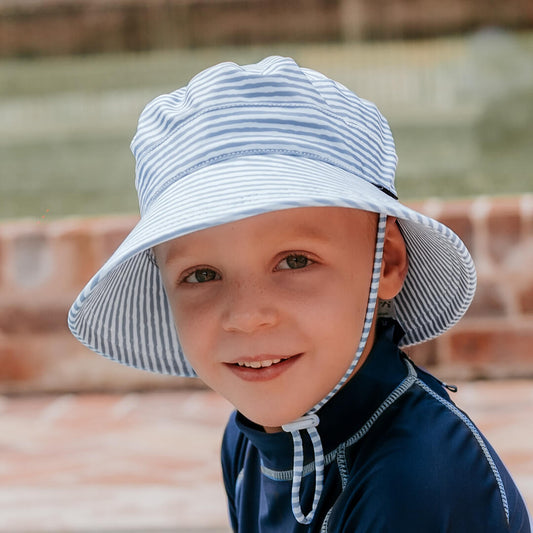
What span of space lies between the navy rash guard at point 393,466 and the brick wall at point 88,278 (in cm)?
195

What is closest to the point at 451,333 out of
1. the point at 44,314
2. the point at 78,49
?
the point at 44,314

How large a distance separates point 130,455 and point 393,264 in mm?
1673

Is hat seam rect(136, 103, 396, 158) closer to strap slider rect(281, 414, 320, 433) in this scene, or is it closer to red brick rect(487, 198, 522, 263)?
strap slider rect(281, 414, 320, 433)

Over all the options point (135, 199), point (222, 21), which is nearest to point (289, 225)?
point (135, 199)

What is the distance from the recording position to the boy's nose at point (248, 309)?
1081 millimetres

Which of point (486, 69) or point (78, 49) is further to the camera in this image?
point (78, 49)

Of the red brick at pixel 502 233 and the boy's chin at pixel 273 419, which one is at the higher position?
the boy's chin at pixel 273 419

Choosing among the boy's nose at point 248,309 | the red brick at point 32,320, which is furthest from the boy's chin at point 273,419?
the red brick at point 32,320

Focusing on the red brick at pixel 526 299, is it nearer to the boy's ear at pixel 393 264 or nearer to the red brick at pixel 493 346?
the red brick at pixel 493 346

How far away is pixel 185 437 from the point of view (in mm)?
2834

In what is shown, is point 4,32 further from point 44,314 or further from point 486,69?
point 44,314

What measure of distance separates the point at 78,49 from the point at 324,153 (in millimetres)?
6076

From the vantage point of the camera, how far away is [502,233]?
10.2ft

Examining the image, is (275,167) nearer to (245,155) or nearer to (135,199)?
(245,155)
